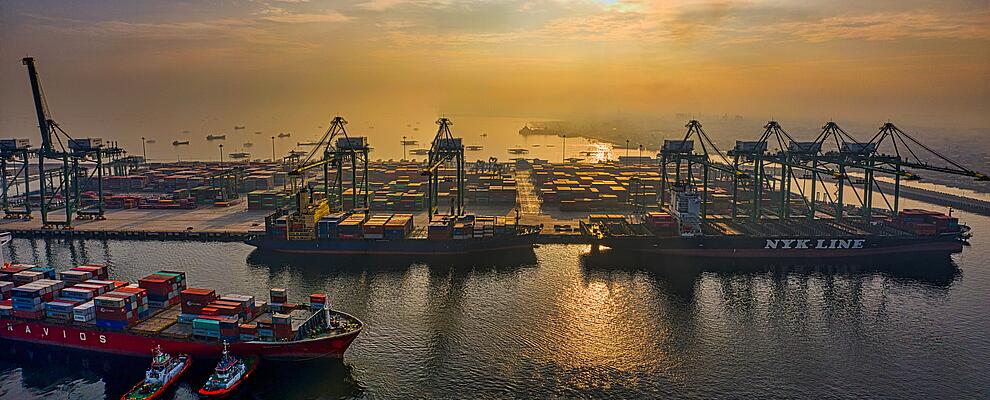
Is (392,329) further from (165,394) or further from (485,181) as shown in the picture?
(485,181)

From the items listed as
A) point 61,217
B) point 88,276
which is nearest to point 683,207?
point 88,276

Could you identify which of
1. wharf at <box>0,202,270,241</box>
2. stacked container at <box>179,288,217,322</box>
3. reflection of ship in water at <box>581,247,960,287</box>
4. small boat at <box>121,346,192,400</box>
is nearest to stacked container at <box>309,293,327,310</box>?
stacked container at <box>179,288,217,322</box>

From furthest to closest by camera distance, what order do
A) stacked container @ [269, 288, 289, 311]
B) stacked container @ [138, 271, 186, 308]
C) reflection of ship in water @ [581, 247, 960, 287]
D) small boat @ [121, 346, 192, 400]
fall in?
reflection of ship in water @ [581, 247, 960, 287]
stacked container @ [138, 271, 186, 308]
stacked container @ [269, 288, 289, 311]
small boat @ [121, 346, 192, 400]

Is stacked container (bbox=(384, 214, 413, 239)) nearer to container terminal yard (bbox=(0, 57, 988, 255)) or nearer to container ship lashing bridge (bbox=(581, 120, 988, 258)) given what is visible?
container terminal yard (bbox=(0, 57, 988, 255))

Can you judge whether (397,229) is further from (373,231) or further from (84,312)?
(84,312)

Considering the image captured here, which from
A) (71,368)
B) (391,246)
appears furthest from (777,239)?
(71,368)

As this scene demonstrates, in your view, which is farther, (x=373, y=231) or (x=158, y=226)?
(x=158, y=226)
